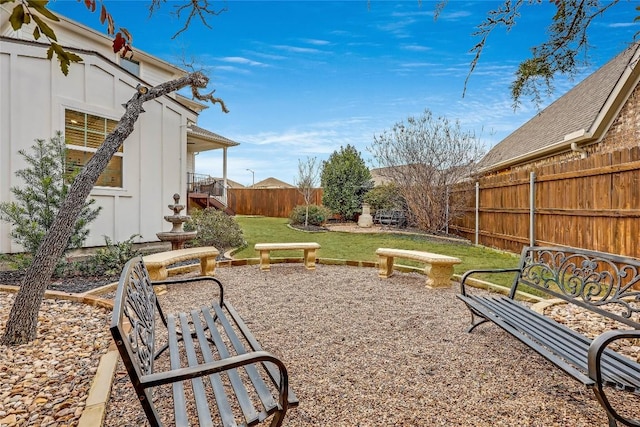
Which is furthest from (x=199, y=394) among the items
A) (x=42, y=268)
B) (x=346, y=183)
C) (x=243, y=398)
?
(x=346, y=183)

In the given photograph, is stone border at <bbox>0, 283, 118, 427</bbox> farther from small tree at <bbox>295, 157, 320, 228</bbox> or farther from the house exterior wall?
small tree at <bbox>295, 157, 320, 228</bbox>

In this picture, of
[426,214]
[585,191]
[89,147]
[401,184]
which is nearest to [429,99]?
[401,184]

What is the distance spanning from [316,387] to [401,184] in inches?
466

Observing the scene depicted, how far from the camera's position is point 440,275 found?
220 inches

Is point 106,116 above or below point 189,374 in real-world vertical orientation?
above

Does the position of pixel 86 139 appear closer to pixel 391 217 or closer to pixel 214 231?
pixel 214 231

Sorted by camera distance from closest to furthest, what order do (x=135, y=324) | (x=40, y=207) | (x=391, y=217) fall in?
(x=135, y=324) < (x=40, y=207) < (x=391, y=217)

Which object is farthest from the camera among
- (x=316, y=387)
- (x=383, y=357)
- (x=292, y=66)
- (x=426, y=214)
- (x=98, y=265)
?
(x=426, y=214)

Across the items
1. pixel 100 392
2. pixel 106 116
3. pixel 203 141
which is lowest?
pixel 100 392

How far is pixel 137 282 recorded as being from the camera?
93.7 inches

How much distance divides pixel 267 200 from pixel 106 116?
16.4 metres

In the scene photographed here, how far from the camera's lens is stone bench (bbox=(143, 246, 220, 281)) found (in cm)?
505

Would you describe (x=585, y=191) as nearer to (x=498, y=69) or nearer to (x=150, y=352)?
(x=498, y=69)

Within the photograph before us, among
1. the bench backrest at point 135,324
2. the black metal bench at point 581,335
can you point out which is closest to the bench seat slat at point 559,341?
the black metal bench at point 581,335
